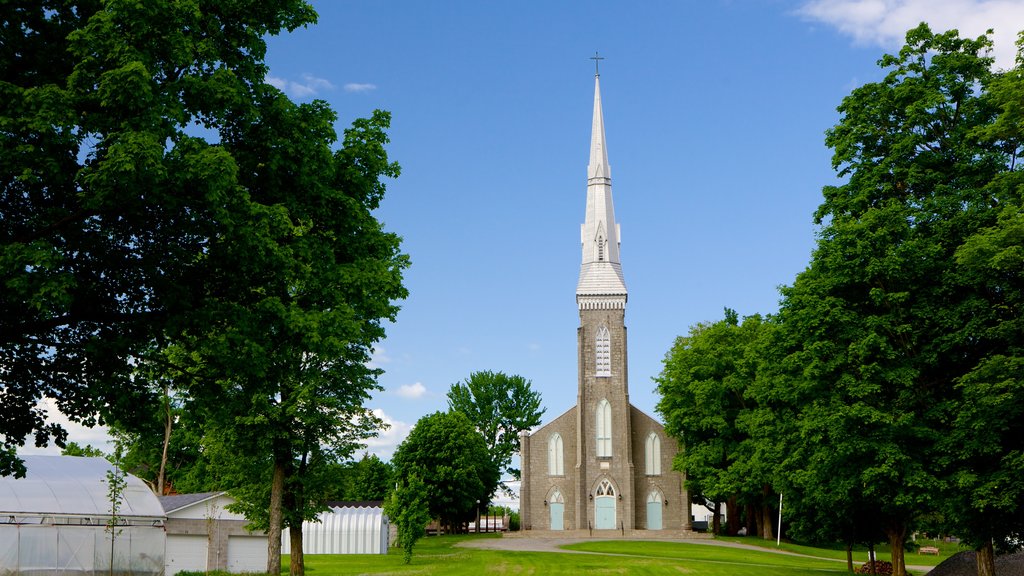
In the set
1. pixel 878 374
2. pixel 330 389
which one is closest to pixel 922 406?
pixel 878 374

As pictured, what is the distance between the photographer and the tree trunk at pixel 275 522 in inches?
1180

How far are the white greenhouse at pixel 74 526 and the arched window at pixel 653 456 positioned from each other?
156ft

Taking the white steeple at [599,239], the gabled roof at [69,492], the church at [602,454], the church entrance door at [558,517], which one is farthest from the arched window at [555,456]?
→ the gabled roof at [69,492]

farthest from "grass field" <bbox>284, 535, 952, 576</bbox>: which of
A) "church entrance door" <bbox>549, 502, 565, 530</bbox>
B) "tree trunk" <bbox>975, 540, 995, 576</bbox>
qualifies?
"church entrance door" <bbox>549, 502, 565, 530</bbox>

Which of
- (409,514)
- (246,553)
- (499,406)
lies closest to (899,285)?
(409,514)

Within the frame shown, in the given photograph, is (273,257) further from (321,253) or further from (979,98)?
(979,98)

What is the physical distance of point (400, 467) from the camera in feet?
245

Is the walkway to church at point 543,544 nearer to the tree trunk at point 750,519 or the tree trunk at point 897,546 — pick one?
the tree trunk at point 750,519

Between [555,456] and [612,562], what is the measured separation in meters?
35.2

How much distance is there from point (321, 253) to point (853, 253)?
56.9 feet

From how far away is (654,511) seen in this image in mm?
74375

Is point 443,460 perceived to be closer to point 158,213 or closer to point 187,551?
point 187,551

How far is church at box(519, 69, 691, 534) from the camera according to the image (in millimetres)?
73438

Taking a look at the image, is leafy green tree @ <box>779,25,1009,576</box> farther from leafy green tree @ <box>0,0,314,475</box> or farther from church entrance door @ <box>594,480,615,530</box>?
church entrance door @ <box>594,480,615,530</box>
